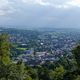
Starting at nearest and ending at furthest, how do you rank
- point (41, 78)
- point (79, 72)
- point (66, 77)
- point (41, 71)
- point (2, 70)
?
point (2, 70)
point (79, 72)
point (66, 77)
point (41, 78)
point (41, 71)

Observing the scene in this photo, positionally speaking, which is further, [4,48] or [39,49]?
[39,49]

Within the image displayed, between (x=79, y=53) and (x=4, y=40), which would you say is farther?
(x=79, y=53)

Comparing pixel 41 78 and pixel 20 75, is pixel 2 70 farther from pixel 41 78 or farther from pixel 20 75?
pixel 41 78

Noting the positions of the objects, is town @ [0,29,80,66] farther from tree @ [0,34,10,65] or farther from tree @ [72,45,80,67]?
tree @ [0,34,10,65]

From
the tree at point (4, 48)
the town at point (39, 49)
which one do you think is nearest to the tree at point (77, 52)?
the tree at point (4, 48)

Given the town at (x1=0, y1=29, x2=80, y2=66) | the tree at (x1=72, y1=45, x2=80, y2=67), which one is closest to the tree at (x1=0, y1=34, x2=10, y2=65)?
the tree at (x1=72, y1=45, x2=80, y2=67)

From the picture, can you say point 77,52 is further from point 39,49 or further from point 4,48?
point 39,49

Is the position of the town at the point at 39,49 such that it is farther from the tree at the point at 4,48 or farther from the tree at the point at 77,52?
the tree at the point at 4,48

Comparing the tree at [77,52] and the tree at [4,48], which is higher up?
the tree at [4,48]

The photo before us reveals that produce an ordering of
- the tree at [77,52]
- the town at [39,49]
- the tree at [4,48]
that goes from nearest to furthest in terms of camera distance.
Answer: the tree at [4,48]
the tree at [77,52]
the town at [39,49]

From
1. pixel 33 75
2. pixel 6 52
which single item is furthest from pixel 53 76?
pixel 6 52

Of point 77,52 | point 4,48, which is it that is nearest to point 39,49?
point 77,52
